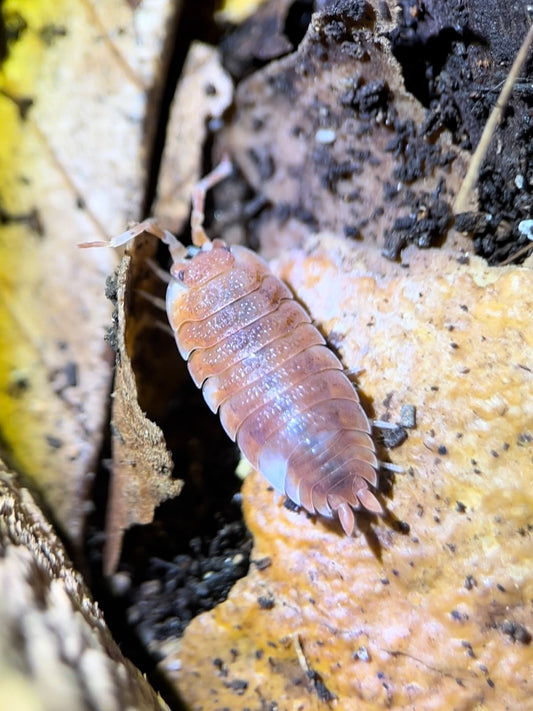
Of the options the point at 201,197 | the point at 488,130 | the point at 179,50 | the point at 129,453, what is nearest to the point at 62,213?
the point at 201,197

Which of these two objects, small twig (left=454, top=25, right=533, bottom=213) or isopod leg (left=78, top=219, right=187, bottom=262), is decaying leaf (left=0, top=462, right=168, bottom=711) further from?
small twig (left=454, top=25, right=533, bottom=213)

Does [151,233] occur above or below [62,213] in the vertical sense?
below

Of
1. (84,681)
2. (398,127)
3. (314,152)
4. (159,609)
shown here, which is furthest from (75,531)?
(398,127)

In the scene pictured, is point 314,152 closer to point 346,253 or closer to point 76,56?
point 346,253

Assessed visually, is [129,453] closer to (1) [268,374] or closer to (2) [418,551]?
(1) [268,374]

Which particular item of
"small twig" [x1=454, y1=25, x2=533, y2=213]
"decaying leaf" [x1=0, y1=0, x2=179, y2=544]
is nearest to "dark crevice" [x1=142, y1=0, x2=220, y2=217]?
"decaying leaf" [x1=0, y1=0, x2=179, y2=544]

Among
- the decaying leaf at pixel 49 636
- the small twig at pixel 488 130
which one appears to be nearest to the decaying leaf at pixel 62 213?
the decaying leaf at pixel 49 636

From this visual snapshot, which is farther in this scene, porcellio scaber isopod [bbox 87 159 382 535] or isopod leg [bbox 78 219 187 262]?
isopod leg [bbox 78 219 187 262]
